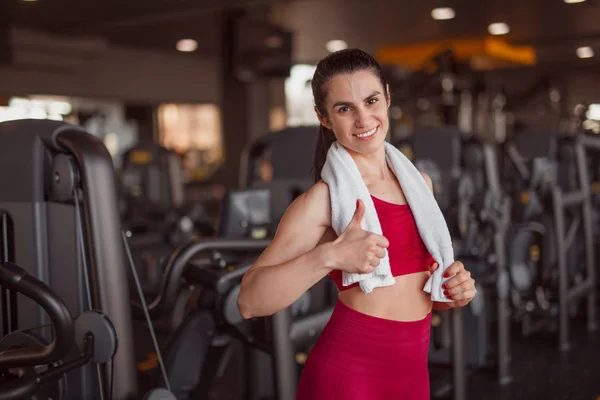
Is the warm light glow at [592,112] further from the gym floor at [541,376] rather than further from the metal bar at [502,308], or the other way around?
the metal bar at [502,308]

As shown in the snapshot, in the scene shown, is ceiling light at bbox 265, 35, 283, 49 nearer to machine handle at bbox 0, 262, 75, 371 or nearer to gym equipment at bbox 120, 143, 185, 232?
gym equipment at bbox 120, 143, 185, 232

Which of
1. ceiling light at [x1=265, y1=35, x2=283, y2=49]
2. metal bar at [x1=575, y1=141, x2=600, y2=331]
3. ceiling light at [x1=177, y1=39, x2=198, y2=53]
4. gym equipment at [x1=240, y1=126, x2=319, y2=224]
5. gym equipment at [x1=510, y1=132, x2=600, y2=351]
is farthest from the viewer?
ceiling light at [x1=177, y1=39, x2=198, y2=53]

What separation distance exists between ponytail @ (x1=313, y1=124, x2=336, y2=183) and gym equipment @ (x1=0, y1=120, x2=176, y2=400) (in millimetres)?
597

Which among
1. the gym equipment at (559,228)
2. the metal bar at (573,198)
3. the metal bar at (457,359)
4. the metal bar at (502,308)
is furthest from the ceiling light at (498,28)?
the metal bar at (457,359)

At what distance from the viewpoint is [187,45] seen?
1180cm

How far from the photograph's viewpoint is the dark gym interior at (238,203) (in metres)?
1.88

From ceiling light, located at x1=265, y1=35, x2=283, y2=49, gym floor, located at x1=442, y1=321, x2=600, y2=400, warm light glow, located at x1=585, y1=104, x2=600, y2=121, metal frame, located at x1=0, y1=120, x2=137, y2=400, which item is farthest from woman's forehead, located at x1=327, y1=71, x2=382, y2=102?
warm light glow, located at x1=585, y1=104, x2=600, y2=121

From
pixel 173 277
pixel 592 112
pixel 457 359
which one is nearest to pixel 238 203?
pixel 173 277

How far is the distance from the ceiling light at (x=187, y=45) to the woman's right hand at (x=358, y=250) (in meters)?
10.4

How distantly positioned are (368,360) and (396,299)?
149 mm

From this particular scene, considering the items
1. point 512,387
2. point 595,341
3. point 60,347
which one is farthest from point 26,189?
point 595,341

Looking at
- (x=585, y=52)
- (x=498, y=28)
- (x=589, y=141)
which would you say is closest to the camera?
(x=589, y=141)

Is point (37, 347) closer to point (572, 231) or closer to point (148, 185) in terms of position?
point (572, 231)

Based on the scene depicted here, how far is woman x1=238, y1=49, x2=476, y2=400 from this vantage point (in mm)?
1409
